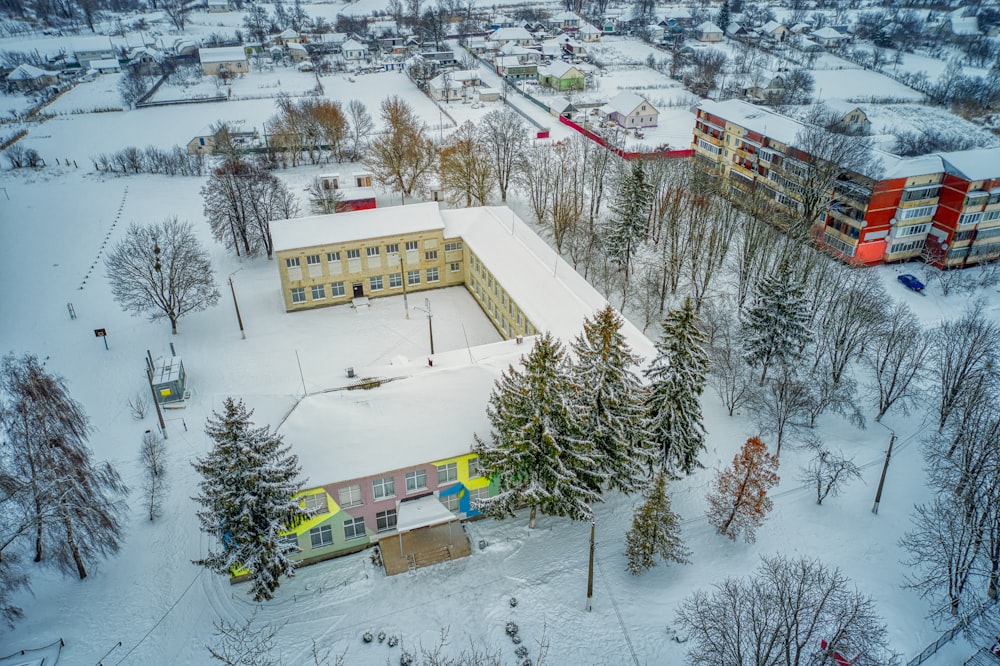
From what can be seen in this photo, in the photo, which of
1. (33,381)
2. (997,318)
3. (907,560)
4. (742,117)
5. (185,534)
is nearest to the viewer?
(33,381)

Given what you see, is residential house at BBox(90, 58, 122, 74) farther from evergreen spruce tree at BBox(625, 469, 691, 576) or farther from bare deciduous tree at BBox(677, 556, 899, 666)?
bare deciduous tree at BBox(677, 556, 899, 666)

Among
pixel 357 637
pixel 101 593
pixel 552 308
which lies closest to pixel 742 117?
pixel 552 308

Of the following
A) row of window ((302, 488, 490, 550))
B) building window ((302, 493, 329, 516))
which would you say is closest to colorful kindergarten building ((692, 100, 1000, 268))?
row of window ((302, 488, 490, 550))

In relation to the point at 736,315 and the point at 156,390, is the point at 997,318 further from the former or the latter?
the point at 156,390

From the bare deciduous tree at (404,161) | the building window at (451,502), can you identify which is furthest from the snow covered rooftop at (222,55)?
the building window at (451,502)

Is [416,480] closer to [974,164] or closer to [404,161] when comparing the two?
[404,161]

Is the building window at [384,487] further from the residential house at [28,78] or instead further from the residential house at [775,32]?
the residential house at [775,32]

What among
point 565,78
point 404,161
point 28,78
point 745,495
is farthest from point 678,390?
point 28,78
